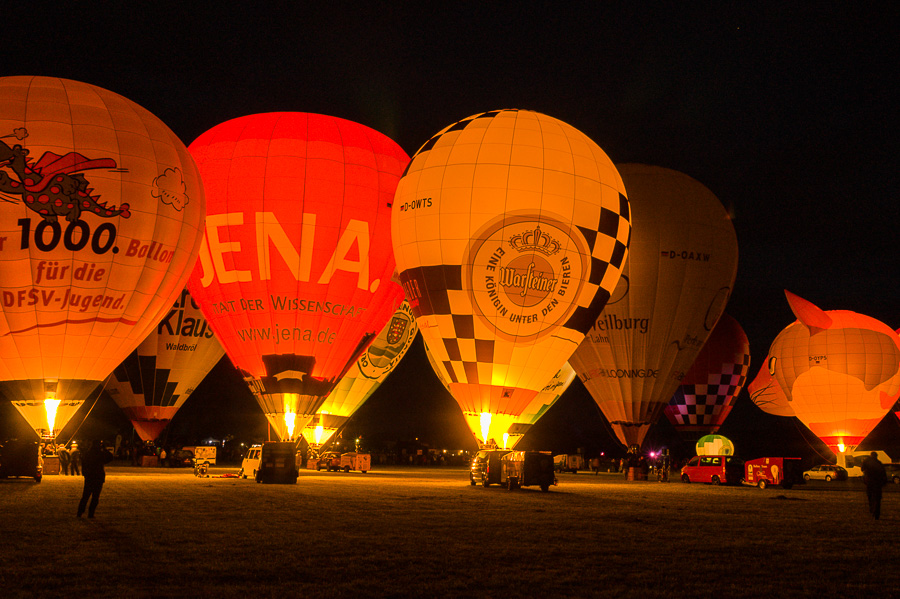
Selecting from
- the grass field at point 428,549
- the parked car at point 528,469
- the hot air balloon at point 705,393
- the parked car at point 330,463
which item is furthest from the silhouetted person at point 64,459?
the hot air balloon at point 705,393

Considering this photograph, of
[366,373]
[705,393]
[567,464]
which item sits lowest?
[567,464]

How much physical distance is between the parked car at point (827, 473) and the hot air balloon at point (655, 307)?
935 centimetres

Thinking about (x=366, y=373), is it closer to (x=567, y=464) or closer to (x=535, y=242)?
(x=535, y=242)

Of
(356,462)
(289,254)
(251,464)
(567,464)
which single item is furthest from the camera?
(567,464)

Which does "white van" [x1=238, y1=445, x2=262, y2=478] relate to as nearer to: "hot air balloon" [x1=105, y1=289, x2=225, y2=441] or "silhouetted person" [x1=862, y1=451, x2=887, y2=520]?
"hot air balloon" [x1=105, y1=289, x2=225, y2=441]

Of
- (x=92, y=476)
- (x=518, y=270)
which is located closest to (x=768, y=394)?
(x=518, y=270)

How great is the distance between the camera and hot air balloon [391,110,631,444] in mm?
20312

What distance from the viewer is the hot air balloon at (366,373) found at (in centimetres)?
3053

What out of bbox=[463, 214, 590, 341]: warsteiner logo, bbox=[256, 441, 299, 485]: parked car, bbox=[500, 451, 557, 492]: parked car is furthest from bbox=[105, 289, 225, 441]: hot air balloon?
bbox=[500, 451, 557, 492]: parked car

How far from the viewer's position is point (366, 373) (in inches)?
1248

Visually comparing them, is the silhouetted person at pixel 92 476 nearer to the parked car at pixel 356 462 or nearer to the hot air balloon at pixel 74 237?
the hot air balloon at pixel 74 237

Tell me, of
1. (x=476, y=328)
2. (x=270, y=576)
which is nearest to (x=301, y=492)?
(x=476, y=328)

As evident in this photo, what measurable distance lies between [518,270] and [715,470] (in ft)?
39.6

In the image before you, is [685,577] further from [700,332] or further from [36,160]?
[700,332]
